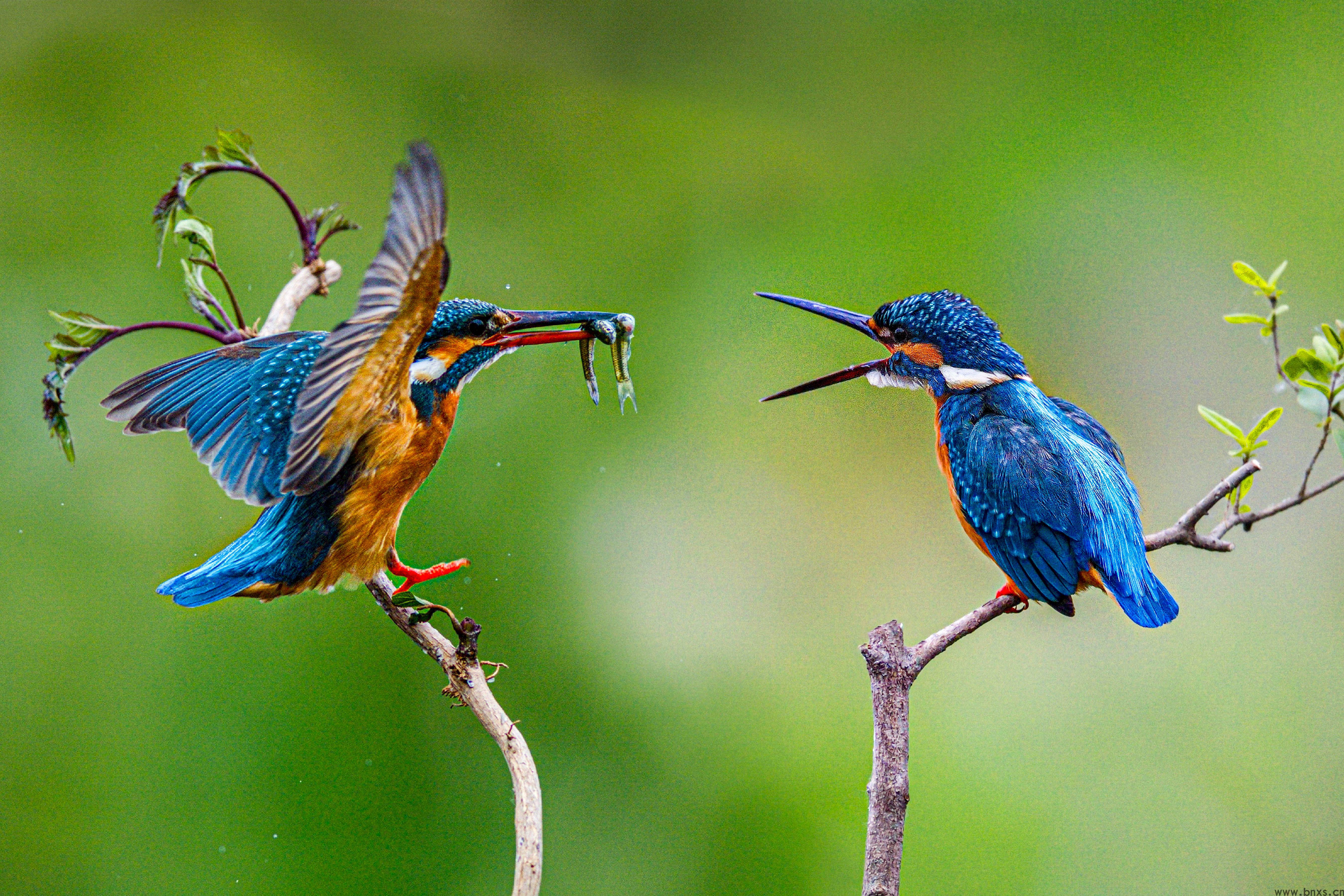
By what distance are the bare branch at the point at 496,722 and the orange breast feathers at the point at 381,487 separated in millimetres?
56

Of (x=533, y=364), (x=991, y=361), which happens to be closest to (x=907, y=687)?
(x=991, y=361)

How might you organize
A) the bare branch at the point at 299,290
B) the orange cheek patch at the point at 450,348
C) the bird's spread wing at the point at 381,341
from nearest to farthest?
1. the bird's spread wing at the point at 381,341
2. the orange cheek patch at the point at 450,348
3. the bare branch at the point at 299,290

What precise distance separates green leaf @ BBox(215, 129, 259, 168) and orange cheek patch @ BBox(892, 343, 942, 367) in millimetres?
808

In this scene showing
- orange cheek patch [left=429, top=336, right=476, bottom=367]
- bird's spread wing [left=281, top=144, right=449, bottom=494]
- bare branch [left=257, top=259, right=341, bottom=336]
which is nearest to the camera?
bird's spread wing [left=281, top=144, right=449, bottom=494]

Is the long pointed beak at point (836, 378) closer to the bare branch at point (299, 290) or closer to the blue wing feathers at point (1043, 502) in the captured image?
the blue wing feathers at point (1043, 502)

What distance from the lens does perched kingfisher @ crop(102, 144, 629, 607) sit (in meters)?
0.99

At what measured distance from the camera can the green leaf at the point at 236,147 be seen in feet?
3.98

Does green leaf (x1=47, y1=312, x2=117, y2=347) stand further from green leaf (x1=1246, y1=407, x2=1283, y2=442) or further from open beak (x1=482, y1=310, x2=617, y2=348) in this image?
green leaf (x1=1246, y1=407, x2=1283, y2=442)

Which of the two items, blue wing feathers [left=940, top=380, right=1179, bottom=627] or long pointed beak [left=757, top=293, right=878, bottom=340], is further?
long pointed beak [left=757, top=293, right=878, bottom=340]

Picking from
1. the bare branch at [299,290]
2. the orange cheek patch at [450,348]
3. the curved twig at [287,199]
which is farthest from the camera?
the bare branch at [299,290]

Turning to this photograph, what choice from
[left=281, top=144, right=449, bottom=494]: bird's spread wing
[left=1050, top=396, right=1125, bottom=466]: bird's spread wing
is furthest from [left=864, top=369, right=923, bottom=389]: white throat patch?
[left=281, top=144, right=449, bottom=494]: bird's spread wing

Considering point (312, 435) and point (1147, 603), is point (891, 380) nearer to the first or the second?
point (1147, 603)

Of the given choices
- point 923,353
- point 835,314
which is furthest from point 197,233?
point 923,353

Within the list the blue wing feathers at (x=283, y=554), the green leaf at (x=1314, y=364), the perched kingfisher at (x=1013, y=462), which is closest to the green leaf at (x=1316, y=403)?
the green leaf at (x=1314, y=364)
